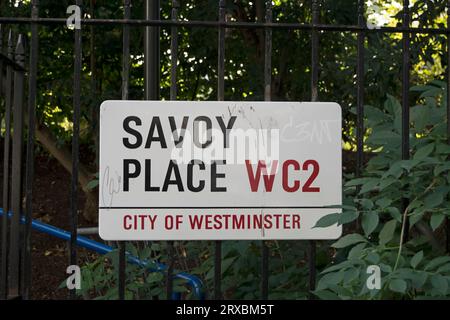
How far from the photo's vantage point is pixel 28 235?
3604 millimetres

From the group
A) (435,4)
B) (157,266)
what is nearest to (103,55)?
(435,4)

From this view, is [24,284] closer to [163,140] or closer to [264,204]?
[163,140]

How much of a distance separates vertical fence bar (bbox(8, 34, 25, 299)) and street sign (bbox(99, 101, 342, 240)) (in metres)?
0.64

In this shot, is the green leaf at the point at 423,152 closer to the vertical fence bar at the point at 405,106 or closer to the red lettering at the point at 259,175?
the vertical fence bar at the point at 405,106

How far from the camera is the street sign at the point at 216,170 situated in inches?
136

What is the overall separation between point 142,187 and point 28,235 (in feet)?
2.03

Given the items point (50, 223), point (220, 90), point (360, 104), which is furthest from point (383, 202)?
point (50, 223)

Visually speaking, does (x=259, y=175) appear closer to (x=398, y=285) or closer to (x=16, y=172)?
(x=398, y=285)

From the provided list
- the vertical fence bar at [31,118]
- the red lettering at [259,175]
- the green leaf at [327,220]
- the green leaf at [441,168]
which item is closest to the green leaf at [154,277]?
the vertical fence bar at [31,118]

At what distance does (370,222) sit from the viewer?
3123mm

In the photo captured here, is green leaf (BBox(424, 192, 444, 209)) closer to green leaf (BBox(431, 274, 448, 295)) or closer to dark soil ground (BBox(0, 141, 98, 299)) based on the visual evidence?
green leaf (BBox(431, 274, 448, 295))

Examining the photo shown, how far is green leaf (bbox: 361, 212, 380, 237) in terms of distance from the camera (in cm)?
310
